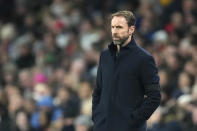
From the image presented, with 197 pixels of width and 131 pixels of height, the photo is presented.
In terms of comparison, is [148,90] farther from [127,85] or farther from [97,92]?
[97,92]

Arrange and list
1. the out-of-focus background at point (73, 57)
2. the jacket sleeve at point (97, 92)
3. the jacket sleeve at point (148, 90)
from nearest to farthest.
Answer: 1. the jacket sleeve at point (148, 90)
2. the jacket sleeve at point (97, 92)
3. the out-of-focus background at point (73, 57)

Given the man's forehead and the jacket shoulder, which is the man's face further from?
the jacket shoulder

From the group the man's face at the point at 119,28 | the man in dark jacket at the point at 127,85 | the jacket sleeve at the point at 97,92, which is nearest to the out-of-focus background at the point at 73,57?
the jacket sleeve at the point at 97,92

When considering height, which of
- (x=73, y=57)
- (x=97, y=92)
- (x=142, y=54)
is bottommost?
(x=97, y=92)

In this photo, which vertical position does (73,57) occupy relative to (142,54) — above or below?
below

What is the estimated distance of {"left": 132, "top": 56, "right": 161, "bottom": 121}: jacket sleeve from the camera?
5785 mm

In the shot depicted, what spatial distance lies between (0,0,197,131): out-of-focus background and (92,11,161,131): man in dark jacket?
3.55m

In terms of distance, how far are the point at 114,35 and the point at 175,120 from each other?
399cm

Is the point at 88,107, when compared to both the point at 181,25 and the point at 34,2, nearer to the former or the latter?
the point at 181,25

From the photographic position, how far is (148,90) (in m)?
5.83

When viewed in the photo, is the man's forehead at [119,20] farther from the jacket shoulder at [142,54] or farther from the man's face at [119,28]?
the jacket shoulder at [142,54]

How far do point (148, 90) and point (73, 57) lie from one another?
804 centimetres

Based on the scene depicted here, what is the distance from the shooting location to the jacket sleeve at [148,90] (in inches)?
228

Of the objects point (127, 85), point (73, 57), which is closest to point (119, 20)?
point (127, 85)
